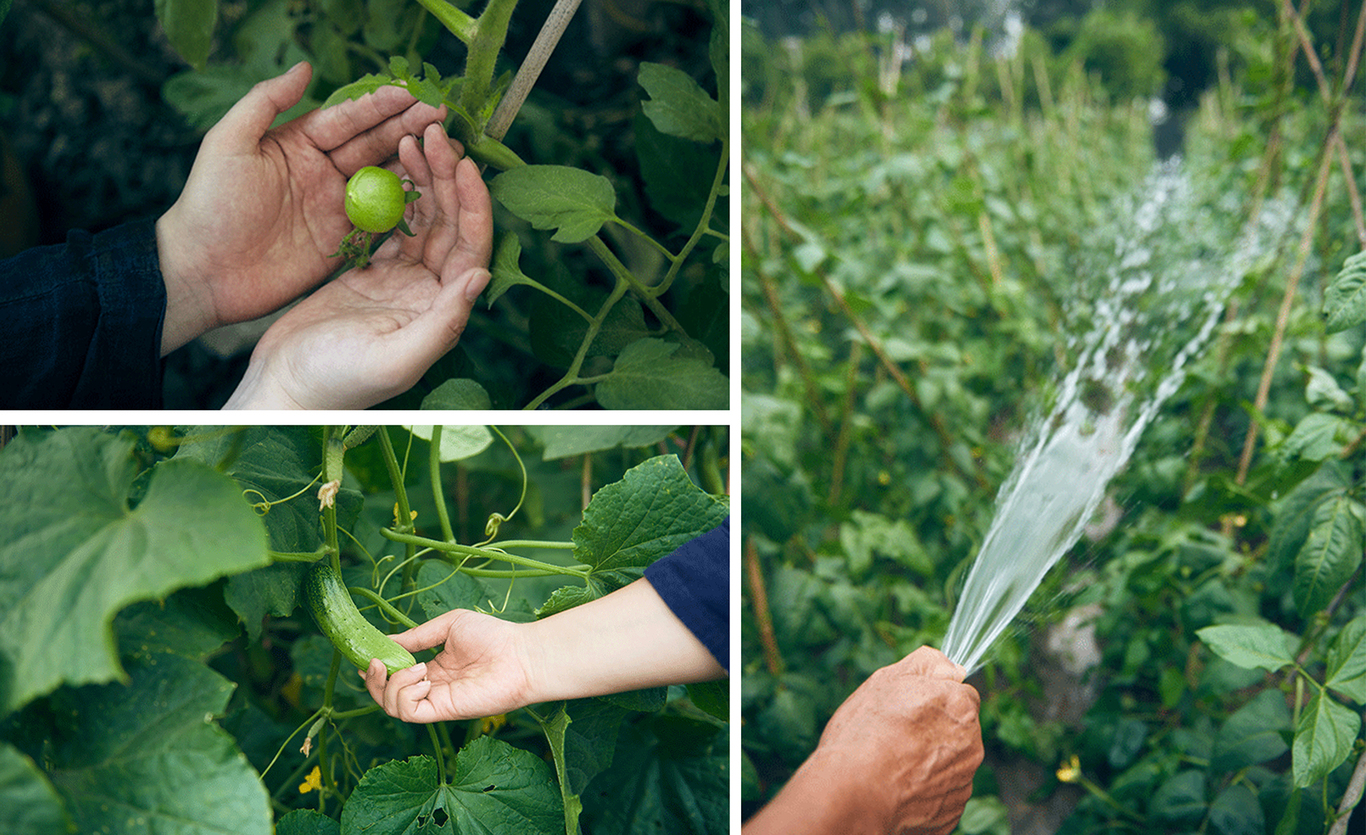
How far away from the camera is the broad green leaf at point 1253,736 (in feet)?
2.80

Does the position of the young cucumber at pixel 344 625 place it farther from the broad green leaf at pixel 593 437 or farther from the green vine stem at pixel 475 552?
the broad green leaf at pixel 593 437

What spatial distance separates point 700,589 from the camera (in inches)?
25.1

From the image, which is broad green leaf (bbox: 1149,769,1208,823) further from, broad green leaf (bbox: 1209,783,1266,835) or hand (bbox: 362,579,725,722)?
hand (bbox: 362,579,725,722)

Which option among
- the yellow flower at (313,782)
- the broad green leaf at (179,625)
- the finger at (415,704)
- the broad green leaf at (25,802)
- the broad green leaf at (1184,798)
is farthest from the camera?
the broad green leaf at (1184,798)

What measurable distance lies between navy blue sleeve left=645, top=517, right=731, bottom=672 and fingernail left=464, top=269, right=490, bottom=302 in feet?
1.14

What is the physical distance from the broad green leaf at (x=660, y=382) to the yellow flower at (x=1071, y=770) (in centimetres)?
88

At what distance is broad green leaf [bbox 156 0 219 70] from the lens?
0.82 meters

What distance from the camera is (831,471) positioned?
1685 millimetres

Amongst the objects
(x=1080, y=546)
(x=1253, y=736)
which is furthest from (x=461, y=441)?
(x=1080, y=546)

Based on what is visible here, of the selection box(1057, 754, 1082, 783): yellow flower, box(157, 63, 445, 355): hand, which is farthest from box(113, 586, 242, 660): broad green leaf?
box(1057, 754, 1082, 783): yellow flower

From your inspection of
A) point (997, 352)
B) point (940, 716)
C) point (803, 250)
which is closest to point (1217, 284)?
point (997, 352)

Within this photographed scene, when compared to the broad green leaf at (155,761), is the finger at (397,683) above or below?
below

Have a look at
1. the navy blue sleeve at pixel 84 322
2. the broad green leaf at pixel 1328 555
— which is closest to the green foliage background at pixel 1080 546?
the broad green leaf at pixel 1328 555

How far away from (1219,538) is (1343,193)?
5.29 feet
